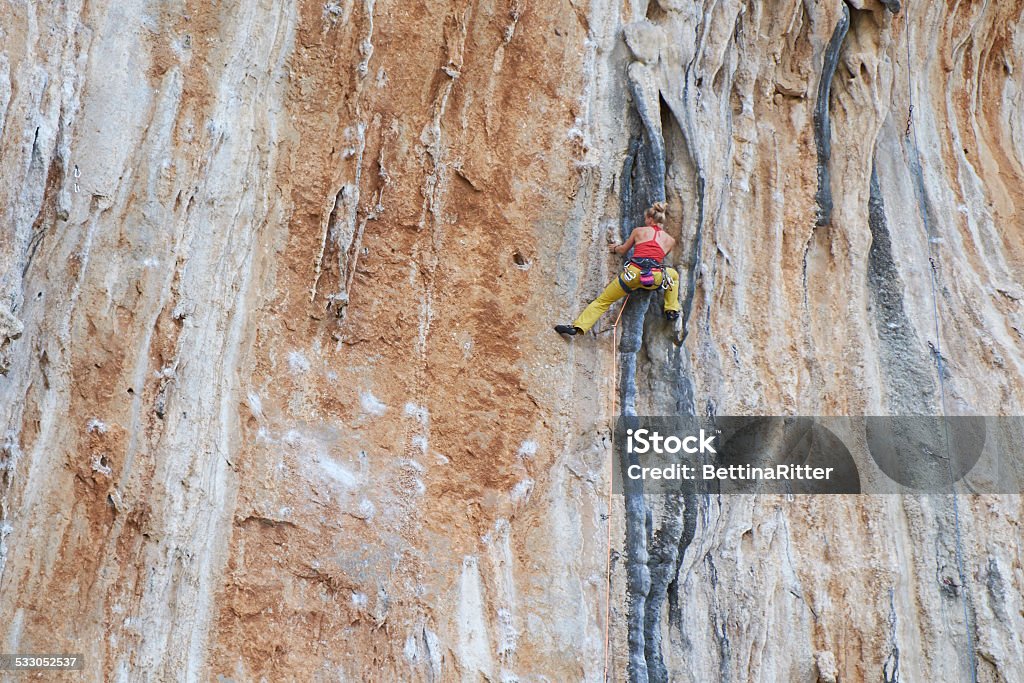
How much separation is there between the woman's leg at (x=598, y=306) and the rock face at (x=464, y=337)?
178mm

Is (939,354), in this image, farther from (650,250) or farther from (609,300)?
(609,300)

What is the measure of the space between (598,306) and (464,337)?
2.80ft

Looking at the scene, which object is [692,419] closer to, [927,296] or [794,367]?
[794,367]

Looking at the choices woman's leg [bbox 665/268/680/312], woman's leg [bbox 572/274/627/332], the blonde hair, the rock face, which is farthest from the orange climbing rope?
the blonde hair

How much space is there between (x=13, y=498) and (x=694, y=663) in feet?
11.9

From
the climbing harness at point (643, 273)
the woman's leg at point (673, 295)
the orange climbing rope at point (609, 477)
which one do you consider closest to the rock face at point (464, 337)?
the orange climbing rope at point (609, 477)

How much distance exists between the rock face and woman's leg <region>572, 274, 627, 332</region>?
0.58 feet

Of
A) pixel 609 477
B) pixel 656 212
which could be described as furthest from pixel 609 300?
pixel 609 477

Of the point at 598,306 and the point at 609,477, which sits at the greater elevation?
the point at 598,306

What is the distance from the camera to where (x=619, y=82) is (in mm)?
6141

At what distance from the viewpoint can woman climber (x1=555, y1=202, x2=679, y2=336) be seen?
5492mm

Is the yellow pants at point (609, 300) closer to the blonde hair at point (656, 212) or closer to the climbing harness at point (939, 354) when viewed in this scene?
the blonde hair at point (656, 212)

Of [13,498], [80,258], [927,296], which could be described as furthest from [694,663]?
[80,258]

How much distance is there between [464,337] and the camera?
545cm
